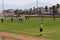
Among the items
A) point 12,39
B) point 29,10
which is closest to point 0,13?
point 29,10

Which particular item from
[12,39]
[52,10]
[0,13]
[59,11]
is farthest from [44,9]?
[12,39]

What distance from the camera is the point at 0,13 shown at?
11306 centimetres

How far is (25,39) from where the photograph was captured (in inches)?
770

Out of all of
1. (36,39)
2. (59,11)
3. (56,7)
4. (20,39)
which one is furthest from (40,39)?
(56,7)

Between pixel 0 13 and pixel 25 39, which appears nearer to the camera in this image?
pixel 25 39

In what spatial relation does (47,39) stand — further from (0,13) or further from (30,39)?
(0,13)

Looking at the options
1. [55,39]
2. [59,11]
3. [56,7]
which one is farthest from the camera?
[56,7]

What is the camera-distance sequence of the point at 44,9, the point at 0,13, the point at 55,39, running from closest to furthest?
the point at 55,39, the point at 0,13, the point at 44,9

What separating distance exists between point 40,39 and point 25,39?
1.37m

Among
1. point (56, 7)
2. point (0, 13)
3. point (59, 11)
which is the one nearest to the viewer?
point (0, 13)

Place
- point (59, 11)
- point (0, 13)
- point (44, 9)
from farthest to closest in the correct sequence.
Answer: point (44, 9), point (59, 11), point (0, 13)

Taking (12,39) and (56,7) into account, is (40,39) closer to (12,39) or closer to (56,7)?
(12,39)

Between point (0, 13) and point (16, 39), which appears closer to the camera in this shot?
point (16, 39)

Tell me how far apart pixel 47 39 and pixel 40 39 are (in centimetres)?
62
